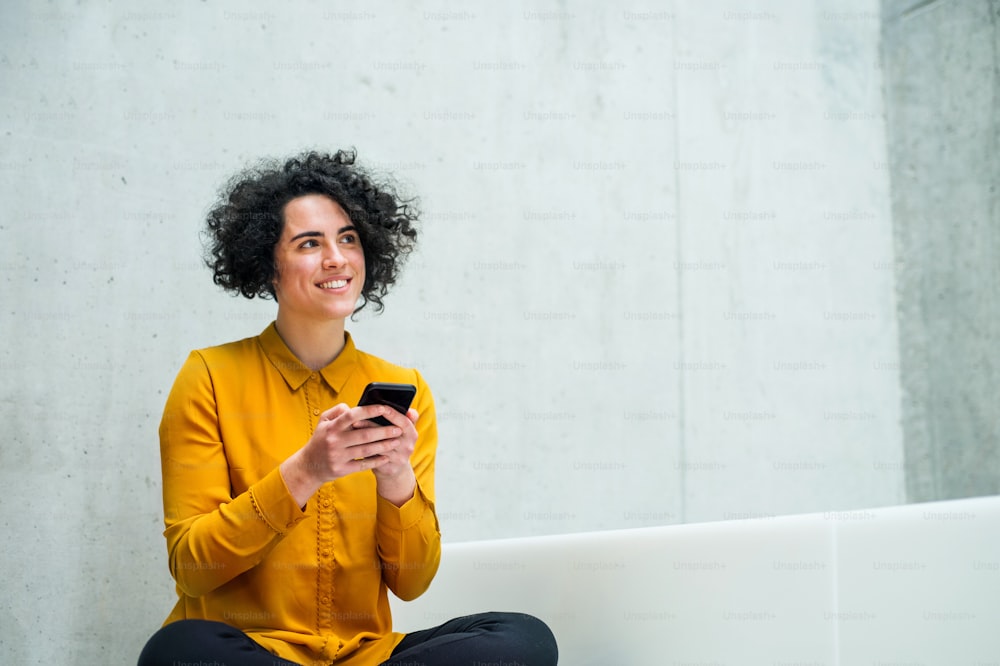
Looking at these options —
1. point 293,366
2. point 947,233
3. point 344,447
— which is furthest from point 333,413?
point 947,233

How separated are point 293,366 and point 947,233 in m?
2.46

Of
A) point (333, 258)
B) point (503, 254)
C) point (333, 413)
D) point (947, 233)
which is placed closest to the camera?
point (333, 413)

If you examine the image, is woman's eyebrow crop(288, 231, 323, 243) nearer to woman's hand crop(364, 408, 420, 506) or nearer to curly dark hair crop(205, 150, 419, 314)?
curly dark hair crop(205, 150, 419, 314)

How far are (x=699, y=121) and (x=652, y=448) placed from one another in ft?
3.66

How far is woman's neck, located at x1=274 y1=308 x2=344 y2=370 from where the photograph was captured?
178cm

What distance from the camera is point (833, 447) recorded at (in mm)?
3168

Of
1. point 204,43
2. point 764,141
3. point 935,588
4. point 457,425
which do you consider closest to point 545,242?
point 457,425

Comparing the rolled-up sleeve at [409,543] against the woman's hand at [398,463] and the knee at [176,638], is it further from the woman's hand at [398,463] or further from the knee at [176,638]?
the knee at [176,638]

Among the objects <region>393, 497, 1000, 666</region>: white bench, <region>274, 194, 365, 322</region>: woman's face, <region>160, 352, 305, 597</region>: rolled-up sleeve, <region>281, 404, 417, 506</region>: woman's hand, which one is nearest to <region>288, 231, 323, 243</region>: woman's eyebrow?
<region>274, 194, 365, 322</region>: woman's face

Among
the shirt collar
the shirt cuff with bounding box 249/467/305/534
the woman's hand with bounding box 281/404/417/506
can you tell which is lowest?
the shirt cuff with bounding box 249/467/305/534

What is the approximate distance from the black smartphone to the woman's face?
0.30 meters

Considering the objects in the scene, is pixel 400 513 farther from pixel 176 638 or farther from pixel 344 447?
pixel 176 638

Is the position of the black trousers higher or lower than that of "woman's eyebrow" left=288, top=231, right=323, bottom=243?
lower

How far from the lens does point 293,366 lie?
177 cm
